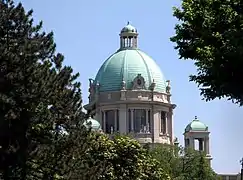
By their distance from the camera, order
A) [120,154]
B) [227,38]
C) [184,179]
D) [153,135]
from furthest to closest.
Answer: [153,135] → [184,179] → [120,154] → [227,38]

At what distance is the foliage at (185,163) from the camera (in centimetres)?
7712

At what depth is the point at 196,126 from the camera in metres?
122

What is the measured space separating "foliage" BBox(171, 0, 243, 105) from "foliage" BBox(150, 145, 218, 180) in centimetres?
4667

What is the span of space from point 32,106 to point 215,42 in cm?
1190

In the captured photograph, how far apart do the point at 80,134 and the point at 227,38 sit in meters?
14.2

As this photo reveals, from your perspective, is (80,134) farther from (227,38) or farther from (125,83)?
(125,83)

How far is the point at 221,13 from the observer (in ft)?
80.5

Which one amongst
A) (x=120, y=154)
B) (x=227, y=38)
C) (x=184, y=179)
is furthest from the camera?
(x=184, y=179)

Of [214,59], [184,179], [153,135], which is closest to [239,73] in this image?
[214,59]

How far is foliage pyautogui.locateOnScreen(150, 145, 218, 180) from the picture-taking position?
77125mm

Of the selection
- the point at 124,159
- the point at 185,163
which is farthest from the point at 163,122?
the point at 124,159

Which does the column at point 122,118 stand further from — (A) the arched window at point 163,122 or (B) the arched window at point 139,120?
(A) the arched window at point 163,122

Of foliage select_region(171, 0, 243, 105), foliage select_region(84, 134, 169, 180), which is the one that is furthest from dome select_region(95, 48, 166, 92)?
foliage select_region(171, 0, 243, 105)

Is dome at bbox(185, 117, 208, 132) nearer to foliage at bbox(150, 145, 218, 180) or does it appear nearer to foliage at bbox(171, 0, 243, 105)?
foliage at bbox(150, 145, 218, 180)
